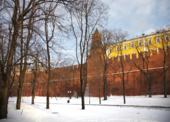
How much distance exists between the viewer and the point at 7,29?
1315cm

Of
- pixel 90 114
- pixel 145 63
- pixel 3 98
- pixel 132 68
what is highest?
pixel 145 63

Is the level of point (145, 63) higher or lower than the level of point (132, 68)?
higher

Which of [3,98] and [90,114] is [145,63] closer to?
[90,114]

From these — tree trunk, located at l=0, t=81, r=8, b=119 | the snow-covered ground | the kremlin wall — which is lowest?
the snow-covered ground

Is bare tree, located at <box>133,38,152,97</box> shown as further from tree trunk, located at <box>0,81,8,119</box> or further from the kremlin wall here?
tree trunk, located at <box>0,81,8,119</box>

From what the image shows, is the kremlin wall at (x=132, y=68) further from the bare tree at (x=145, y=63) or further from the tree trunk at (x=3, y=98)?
the tree trunk at (x=3, y=98)

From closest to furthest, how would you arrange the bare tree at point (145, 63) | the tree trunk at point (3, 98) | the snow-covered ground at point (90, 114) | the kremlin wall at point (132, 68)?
the tree trunk at point (3, 98) → the snow-covered ground at point (90, 114) → the kremlin wall at point (132, 68) → the bare tree at point (145, 63)

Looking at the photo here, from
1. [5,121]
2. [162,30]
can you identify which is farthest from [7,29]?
[162,30]

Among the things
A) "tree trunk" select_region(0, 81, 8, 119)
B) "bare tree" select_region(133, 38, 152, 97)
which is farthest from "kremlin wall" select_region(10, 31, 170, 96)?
"tree trunk" select_region(0, 81, 8, 119)

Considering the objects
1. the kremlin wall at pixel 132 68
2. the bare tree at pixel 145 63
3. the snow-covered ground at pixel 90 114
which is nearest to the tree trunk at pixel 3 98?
the snow-covered ground at pixel 90 114

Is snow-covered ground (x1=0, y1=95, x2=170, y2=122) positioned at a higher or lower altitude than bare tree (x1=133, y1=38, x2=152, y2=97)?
lower

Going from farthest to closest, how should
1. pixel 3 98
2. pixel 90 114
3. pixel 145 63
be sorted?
1. pixel 145 63
2. pixel 90 114
3. pixel 3 98

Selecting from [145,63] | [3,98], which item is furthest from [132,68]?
[3,98]

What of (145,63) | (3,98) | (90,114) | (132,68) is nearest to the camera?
(3,98)
